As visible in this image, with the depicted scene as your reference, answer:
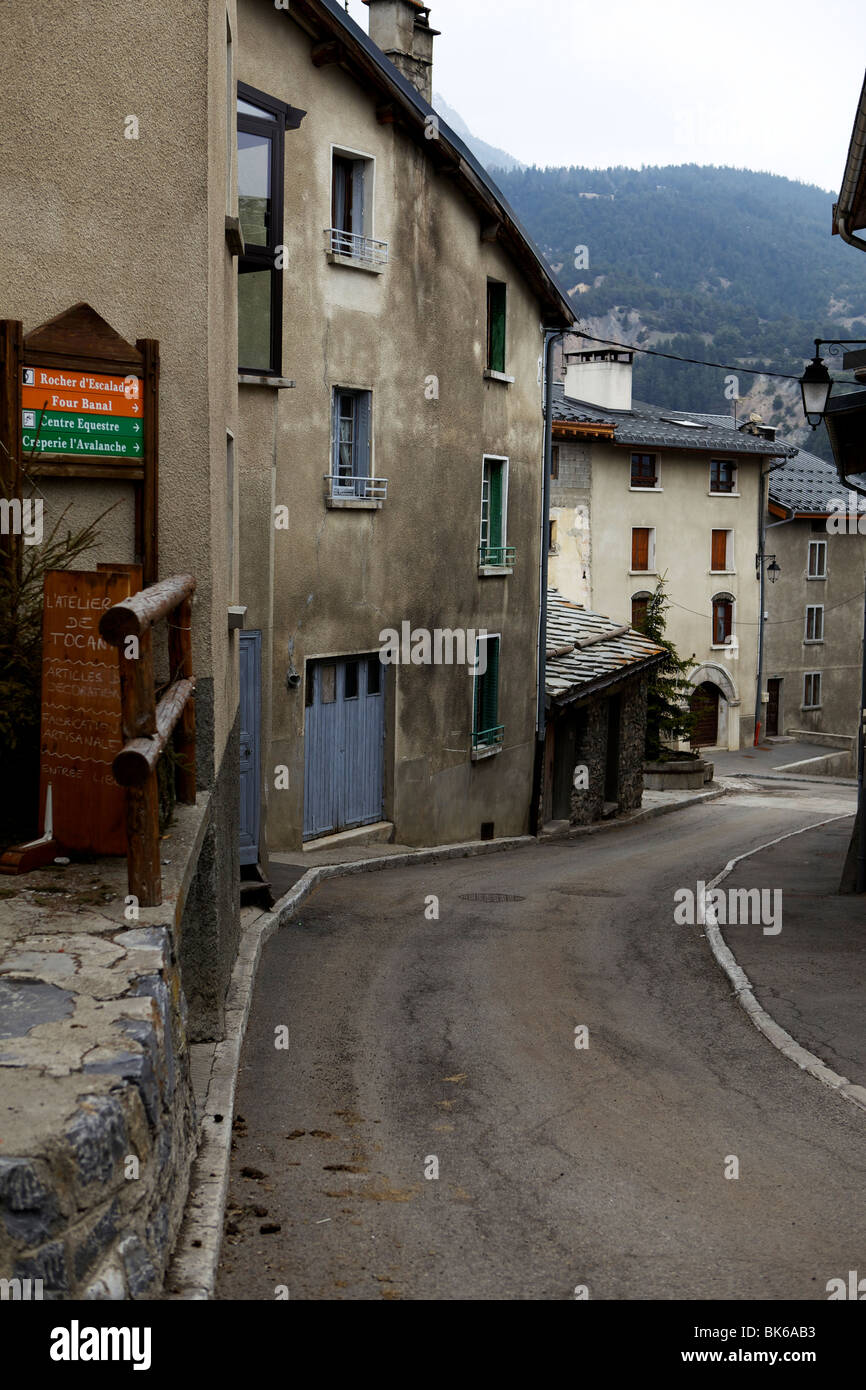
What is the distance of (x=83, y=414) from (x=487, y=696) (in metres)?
16.1

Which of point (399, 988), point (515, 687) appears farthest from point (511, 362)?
point (399, 988)

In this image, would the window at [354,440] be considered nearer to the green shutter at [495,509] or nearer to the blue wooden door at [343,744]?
the blue wooden door at [343,744]

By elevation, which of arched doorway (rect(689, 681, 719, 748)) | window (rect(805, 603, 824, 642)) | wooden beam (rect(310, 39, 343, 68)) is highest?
wooden beam (rect(310, 39, 343, 68))

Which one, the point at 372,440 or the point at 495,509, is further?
the point at 495,509

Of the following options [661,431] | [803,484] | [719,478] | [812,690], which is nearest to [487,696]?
[661,431]

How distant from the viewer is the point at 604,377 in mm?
47812

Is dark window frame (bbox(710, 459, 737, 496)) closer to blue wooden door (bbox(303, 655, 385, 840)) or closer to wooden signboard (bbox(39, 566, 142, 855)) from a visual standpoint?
blue wooden door (bbox(303, 655, 385, 840))

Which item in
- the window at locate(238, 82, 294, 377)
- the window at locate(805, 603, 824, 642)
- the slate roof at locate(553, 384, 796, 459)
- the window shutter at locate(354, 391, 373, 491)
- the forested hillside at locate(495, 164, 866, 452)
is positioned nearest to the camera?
the window at locate(238, 82, 294, 377)

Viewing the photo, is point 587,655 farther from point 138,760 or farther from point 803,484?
point 803,484

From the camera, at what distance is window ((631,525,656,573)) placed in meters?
45.8

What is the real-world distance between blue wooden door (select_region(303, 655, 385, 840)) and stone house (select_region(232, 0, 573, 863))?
0.04 meters

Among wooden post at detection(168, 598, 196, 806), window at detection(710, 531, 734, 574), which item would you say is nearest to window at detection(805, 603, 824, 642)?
window at detection(710, 531, 734, 574)

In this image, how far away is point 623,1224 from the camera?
614 centimetres

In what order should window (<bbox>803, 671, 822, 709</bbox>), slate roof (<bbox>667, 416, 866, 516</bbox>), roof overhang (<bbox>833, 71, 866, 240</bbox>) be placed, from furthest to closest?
1. window (<bbox>803, 671, 822, 709</bbox>)
2. slate roof (<bbox>667, 416, 866, 516</bbox>)
3. roof overhang (<bbox>833, 71, 866, 240</bbox>)
